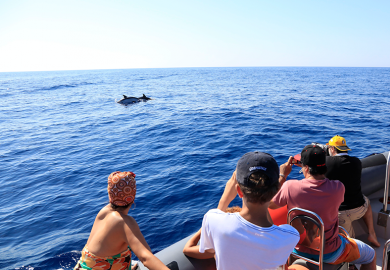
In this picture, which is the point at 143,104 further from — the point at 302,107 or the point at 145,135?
the point at 302,107

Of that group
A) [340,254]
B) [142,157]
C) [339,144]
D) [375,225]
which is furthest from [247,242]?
[142,157]

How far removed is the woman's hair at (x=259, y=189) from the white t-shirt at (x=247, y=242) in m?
0.15

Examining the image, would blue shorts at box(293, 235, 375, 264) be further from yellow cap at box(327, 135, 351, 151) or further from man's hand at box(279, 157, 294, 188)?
yellow cap at box(327, 135, 351, 151)

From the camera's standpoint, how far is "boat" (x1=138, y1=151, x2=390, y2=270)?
281 cm

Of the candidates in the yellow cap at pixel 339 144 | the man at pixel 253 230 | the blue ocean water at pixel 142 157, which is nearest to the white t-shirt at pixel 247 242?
the man at pixel 253 230

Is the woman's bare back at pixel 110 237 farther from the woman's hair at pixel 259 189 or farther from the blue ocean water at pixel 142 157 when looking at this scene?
the blue ocean water at pixel 142 157

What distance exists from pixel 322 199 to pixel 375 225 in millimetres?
2472

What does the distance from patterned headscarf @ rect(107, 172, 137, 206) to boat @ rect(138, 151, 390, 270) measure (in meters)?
0.86

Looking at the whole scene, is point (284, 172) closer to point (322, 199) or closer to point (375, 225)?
point (322, 199)

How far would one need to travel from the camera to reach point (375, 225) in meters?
4.29

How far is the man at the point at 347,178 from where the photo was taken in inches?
135

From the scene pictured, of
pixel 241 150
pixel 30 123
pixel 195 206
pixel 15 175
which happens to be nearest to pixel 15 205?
pixel 15 175

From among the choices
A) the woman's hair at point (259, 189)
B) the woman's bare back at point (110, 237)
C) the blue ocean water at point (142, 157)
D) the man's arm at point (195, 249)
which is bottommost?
the blue ocean water at point (142, 157)

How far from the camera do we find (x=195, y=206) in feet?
25.3
